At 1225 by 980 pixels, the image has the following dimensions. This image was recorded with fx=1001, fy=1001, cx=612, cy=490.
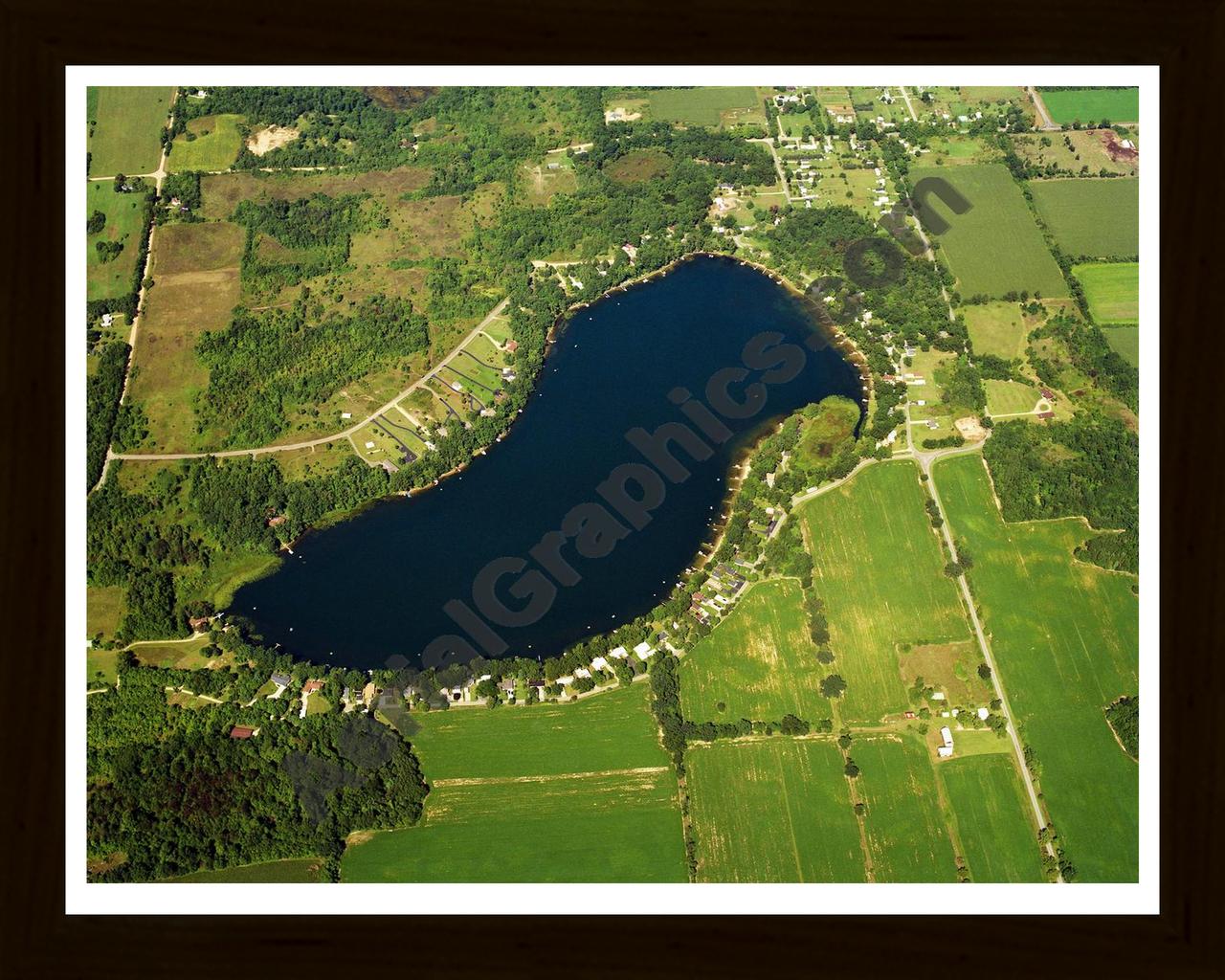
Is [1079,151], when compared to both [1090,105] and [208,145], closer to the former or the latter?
[1090,105]

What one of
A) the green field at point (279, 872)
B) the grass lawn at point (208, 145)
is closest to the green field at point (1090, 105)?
the grass lawn at point (208, 145)

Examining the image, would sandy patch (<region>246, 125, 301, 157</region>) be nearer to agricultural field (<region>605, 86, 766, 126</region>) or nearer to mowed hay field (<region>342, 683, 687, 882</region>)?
agricultural field (<region>605, 86, 766, 126</region>)

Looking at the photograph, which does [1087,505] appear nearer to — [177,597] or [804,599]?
[804,599]

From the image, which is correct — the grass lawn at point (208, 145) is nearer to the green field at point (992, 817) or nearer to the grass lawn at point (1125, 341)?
the grass lawn at point (1125, 341)

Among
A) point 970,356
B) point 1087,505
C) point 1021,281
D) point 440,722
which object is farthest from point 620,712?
point 1021,281

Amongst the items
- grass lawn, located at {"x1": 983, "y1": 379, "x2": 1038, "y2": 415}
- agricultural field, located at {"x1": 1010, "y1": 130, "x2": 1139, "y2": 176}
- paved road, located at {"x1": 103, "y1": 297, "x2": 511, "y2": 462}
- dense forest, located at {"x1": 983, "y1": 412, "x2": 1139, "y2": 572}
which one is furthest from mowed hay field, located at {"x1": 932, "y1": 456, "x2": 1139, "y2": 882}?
paved road, located at {"x1": 103, "y1": 297, "x2": 511, "y2": 462}
